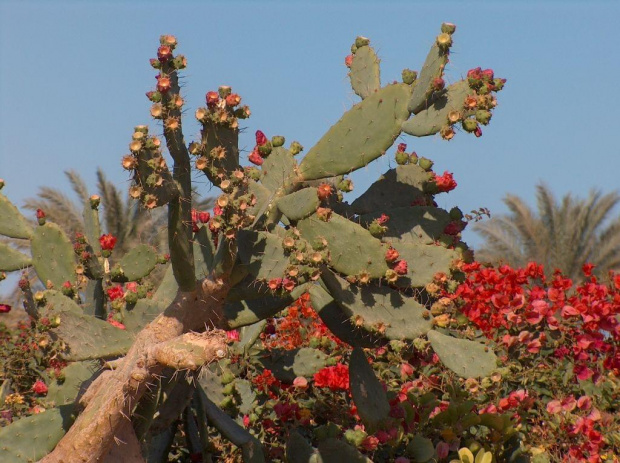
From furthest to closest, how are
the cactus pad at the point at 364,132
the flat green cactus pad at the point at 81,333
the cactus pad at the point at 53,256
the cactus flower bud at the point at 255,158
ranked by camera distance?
the cactus pad at the point at 53,256, the cactus flower bud at the point at 255,158, the flat green cactus pad at the point at 81,333, the cactus pad at the point at 364,132

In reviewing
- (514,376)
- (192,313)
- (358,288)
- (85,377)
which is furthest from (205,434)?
(514,376)

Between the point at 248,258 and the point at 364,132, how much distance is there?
2.47ft

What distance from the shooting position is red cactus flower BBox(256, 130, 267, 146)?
434 centimetres

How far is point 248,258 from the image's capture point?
12.9 feet

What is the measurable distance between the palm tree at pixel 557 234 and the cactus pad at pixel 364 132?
1118 cm

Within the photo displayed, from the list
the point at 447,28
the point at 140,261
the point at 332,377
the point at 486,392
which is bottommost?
the point at 332,377

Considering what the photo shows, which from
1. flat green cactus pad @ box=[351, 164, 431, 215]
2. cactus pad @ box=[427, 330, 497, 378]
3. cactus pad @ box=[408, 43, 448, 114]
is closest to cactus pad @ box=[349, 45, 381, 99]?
cactus pad @ box=[408, 43, 448, 114]

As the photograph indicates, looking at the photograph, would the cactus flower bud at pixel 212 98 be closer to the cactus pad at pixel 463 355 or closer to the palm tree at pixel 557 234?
the cactus pad at pixel 463 355

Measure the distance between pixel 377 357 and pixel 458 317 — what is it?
1510 mm

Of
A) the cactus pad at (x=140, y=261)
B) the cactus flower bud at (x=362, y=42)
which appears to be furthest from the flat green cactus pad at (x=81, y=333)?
the cactus flower bud at (x=362, y=42)

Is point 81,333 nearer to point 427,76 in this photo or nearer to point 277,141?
point 277,141

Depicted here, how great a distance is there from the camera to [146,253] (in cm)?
465

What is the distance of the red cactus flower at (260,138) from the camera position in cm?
434

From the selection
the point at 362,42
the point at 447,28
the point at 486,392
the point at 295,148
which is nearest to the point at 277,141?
the point at 295,148
